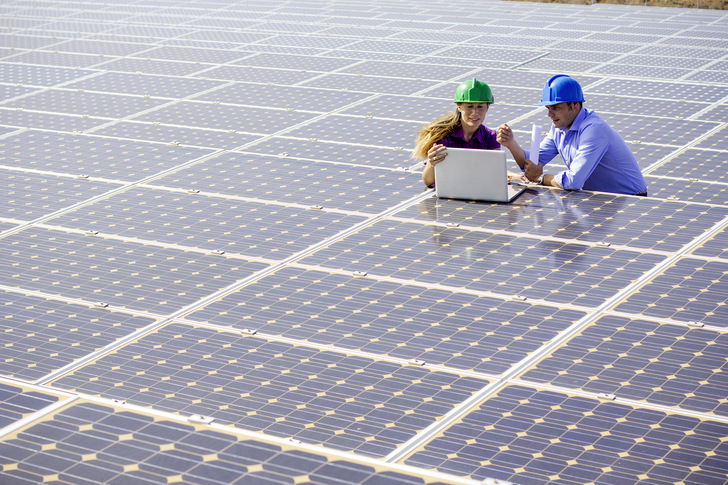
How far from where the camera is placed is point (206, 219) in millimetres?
12156

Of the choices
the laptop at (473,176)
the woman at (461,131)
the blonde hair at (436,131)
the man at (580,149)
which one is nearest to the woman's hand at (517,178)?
the woman at (461,131)

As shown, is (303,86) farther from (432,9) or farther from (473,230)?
(432,9)

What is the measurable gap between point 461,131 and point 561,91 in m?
1.35

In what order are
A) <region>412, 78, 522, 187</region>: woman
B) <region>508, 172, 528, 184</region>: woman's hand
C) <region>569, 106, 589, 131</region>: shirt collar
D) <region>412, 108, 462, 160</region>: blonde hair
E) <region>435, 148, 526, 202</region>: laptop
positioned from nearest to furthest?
<region>435, 148, 526, 202</region>: laptop
<region>412, 78, 522, 187</region>: woman
<region>569, 106, 589, 131</region>: shirt collar
<region>412, 108, 462, 160</region>: blonde hair
<region>508, 172, 528, 184</region>: woman's hand

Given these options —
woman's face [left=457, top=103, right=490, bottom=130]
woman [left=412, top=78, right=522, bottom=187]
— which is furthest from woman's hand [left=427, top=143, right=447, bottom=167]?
woman's face [left=457, top=103, right=490, bottom=130]

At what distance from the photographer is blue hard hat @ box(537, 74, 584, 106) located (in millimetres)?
12188

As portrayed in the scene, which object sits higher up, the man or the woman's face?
the woman's face

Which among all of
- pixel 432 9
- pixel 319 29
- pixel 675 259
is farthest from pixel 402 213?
pixel 432 9

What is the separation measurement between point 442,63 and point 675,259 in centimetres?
1335

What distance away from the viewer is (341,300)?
9.71 meters

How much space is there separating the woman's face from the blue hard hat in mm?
733

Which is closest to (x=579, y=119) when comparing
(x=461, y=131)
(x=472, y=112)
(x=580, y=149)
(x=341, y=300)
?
(x=580, y=149)

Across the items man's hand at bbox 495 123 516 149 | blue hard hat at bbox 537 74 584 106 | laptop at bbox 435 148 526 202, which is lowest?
laptop at bbox 435 148 526 202

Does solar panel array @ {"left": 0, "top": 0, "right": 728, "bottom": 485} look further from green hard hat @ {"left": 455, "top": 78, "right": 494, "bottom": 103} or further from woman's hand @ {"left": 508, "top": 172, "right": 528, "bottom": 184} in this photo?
green hard hat @ {"left": 455, "top": 78, "right": 494, "bottom": 103}
